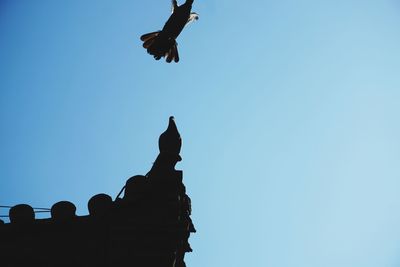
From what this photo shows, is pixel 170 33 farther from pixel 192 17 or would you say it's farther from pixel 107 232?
pixel 107 232

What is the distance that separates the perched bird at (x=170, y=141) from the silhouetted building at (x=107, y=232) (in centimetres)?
86

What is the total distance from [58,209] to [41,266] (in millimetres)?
945

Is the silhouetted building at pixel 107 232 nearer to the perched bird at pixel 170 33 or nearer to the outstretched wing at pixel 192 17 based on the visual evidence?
the perched bird at pixel 170 33

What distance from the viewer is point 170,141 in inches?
313

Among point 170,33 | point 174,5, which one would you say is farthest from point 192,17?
point 170,33

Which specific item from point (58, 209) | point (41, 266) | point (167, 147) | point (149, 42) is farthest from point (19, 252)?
point (149, 42)

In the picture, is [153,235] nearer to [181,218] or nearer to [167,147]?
[181,218]

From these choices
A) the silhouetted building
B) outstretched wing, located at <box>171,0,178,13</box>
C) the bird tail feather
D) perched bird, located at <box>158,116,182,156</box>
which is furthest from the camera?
outstretched wing, located at <box>171,0,178,13</box>

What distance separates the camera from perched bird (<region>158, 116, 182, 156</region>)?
309 inches

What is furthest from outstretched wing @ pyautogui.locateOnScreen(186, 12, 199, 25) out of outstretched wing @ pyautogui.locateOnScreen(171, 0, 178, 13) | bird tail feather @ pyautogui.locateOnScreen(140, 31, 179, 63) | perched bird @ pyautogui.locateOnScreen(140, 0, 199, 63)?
bird tail feather @ pyautogui.locateOnScreen(140, 31, 179, 63)

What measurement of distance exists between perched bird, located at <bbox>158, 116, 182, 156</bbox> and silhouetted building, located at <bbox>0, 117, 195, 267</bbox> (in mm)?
855

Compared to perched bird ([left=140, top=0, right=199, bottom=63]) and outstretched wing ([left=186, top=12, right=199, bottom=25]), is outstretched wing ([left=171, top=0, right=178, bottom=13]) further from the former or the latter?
outstretched wing ([left=186, top=12, right=199, bottom=25])

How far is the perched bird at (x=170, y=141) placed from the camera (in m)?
7.84

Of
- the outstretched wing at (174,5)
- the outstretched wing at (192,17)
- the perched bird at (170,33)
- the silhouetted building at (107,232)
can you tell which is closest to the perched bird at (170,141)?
the silhouetted building at (107,232)
